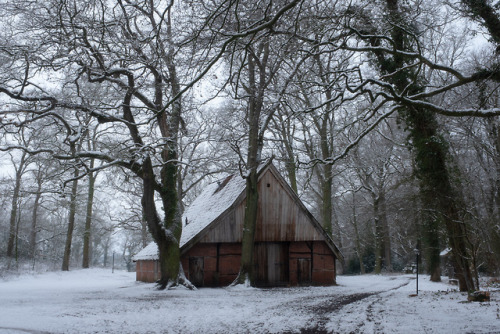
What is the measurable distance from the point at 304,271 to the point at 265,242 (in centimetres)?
257

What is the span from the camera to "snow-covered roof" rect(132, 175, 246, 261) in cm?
2031

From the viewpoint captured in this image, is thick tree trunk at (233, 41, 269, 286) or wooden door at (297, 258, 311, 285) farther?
wooden door at (297, 258, 311, 285)

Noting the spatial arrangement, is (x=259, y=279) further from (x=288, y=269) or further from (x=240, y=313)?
(x=240, y=313)

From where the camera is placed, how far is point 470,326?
7938 millimetres

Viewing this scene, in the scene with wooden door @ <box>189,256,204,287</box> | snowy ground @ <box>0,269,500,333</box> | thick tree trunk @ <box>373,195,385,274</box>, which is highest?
thick tree trunk @ <box>373,195,385,274</box>

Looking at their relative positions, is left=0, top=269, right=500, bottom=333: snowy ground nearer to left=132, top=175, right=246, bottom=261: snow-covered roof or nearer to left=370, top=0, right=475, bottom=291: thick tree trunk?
left=370, top=0, right=475, bottom=291: thick tree trunk

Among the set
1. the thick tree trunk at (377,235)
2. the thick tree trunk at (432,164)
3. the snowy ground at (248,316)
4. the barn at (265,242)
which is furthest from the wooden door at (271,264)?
the thick tree trunk at (377,235)

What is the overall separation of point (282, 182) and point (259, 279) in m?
4.95

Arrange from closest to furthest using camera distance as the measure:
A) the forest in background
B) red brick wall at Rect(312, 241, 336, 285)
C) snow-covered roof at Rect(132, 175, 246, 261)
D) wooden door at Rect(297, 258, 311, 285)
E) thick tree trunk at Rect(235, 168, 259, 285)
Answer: the forest in background < thick tree trunk at Rect(235, 168, 259, 285) < snow-covered roof at Rect(132, 175, 246, 261) < wooden door at Rect(297, 258, 311, 285) < red brick wall at Rect(312, 241, 336, 285)

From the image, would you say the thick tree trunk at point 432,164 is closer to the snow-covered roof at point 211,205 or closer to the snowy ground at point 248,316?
the snowy ground at point 248,316

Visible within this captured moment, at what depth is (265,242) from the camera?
21609mm

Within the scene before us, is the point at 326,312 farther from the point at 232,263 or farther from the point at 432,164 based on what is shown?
the point at 232,263

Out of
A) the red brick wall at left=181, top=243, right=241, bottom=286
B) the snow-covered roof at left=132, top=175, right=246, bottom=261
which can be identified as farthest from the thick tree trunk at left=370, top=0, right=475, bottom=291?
the red brick wall at left=181, top=243, right=241, bottom=286

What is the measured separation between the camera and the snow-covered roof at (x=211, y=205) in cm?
2031
